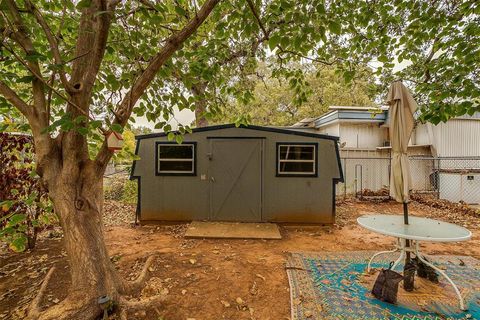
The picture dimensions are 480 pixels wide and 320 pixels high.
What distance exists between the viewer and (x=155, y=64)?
2605 millimetres

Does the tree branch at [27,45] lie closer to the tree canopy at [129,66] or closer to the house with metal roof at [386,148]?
the tree canopy at [129,66]

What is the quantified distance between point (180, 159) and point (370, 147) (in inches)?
339

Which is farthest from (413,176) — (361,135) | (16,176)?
(16,176)

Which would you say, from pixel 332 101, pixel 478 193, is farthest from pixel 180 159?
pixel 332 101

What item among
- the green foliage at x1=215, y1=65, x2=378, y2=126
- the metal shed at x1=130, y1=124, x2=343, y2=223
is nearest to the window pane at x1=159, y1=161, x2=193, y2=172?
the metal shed at x1=130, y1=124, x2=343, y2=223

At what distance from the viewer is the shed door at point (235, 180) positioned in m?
6.42

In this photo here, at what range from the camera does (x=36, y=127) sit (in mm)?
2459

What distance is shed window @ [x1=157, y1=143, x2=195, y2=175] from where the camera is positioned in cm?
648

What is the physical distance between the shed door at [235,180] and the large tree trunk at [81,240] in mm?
3859

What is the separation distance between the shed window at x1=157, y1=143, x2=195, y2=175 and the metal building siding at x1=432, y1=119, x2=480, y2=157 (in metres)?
9.60

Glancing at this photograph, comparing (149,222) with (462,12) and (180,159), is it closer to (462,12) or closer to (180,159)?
(180,159)

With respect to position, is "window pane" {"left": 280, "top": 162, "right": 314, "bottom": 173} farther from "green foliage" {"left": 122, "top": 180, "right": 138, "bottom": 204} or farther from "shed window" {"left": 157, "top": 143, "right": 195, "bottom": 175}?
"green foliage" {"left": 122, "top": 180, "right": 138, "bottom": 204}

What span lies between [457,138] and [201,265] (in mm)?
11321

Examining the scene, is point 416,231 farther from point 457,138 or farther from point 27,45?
point 457,138
